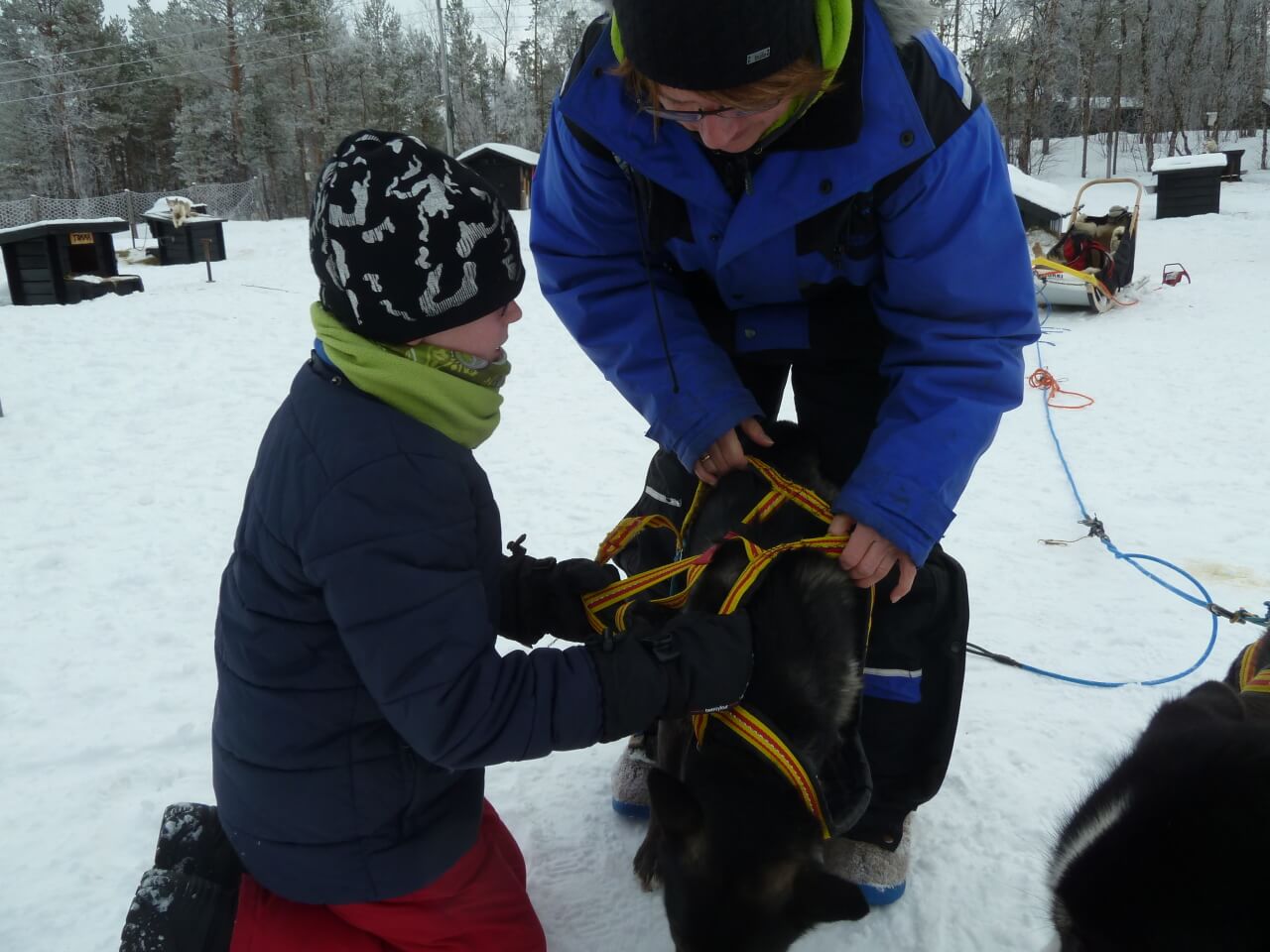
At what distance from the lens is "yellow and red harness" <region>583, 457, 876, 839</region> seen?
4.60ft

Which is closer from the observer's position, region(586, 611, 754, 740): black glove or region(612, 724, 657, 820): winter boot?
region(586, 611, 754, 740): black glove

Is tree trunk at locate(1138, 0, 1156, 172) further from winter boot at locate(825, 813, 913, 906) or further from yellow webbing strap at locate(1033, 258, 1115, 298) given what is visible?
winter boot at locate(825, 813, 913, 906)

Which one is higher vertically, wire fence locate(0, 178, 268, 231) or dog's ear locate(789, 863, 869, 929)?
wire fence locate(0, 178, 268, 231)

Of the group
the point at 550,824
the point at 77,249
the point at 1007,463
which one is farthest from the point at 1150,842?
the point at 77,249

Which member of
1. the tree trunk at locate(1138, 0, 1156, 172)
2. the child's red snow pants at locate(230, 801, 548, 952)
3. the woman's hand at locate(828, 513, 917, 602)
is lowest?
the child's red snow pants at locate(230, 801, 548, 952)

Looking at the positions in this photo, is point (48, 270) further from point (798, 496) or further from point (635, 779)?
point (798, 496)

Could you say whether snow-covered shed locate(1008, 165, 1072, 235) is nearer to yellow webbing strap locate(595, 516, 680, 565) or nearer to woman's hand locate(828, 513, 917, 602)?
yellow webbing strap locate(595, 516, 680, 565)

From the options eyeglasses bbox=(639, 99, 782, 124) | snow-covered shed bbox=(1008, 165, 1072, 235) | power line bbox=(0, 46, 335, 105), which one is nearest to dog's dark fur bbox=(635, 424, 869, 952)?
eyeglasses bbox=(639, 99, 782, 124)

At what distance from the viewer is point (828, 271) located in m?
1.73

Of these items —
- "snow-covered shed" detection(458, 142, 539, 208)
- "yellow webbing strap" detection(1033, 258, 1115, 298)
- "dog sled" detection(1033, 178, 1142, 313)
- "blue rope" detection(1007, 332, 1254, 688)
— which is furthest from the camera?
"snow-covered shed" detection(458, 142, 539, 208)

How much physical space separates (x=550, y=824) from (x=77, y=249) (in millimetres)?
13344

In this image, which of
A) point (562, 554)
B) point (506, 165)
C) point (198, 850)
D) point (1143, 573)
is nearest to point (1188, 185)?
point (506, 165)

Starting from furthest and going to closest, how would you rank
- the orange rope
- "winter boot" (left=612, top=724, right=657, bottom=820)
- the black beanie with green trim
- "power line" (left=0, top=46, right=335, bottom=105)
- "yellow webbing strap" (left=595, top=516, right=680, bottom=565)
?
1. "power line" (left=0, top=46, right=335, bottom=105)
2. the orange rope
3. "winter boot" (left=612, top=724, right=657, bottom=820)
4. "yellow webbing strap" (left=595, top=516, right=680, bottom=565)
5. the black beanie with green trim

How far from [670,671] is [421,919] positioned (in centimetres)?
65
